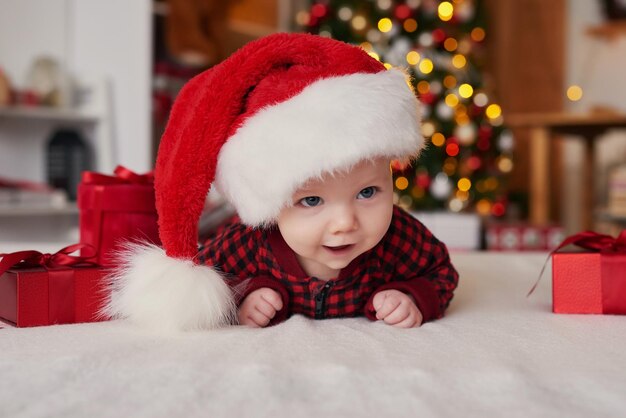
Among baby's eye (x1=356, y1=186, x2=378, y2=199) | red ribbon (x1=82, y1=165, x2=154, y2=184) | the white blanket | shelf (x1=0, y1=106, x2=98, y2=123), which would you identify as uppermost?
shelf (x1=0, y1=106, x2=98, y2=123)

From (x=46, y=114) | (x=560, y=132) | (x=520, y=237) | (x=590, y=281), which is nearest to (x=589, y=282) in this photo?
(x=590, y=281)

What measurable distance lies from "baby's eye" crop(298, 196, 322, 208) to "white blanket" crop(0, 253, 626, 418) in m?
0.14

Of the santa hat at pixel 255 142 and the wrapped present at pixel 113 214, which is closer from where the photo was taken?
the santa hat at pixel 255 142

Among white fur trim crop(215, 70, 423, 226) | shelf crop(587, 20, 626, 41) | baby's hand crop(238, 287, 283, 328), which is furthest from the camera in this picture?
shelf crop(587, 20, 626, 41)

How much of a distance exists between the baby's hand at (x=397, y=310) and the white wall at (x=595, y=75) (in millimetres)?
3227

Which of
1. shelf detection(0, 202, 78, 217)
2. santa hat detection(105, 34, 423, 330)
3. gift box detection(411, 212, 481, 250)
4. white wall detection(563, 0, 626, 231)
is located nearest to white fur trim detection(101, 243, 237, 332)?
santa hat detection(105, 34, 423, 330)

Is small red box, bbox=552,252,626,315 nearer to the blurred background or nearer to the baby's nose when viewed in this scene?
the baby's nose

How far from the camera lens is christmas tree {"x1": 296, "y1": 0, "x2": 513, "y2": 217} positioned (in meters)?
3.09

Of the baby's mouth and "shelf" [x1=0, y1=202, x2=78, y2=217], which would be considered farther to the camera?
"shelf" [x1=0, y1=202, x2=78, y2=217]

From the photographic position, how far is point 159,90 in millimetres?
2674

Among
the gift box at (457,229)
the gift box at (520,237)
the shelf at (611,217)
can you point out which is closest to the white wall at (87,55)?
the gift box at (457,229)

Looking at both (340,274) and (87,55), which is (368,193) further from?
(87,55)

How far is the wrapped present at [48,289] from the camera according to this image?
2.44 feet

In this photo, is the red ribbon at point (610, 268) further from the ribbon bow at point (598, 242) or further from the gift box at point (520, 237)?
the gift box at point (520, 237)
